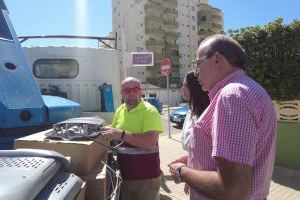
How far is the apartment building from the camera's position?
232 ft

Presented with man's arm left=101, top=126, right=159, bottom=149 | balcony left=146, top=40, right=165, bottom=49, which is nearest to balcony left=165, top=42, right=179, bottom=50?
balcony left=146, top=40, right=165, bottom=49

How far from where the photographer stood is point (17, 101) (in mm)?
3238

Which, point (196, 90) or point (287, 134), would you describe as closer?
point (196, 90)

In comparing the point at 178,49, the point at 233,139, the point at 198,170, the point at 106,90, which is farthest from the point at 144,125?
the point at 178,49

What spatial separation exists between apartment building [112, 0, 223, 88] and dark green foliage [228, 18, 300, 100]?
58.0m

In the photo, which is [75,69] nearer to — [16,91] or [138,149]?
[138,149]

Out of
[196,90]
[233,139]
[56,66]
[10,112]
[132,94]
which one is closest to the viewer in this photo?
[233,139]

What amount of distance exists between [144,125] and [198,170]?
191 centimetres

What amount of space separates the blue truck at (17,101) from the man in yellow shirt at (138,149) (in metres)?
0.59

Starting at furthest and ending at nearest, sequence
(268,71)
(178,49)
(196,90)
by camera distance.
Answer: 1. (178,49)
2. (268,71)
3. (196,90)

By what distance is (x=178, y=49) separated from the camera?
79.3 meters

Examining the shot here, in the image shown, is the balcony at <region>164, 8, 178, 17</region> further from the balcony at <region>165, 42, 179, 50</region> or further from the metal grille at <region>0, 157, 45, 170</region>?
the metal grille at <region>0, 157, 45, 170</region>

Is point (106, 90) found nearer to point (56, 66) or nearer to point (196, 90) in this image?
point (56, 66)

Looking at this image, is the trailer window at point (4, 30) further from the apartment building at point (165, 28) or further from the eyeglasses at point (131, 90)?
the apartment building at point (165, 28)
